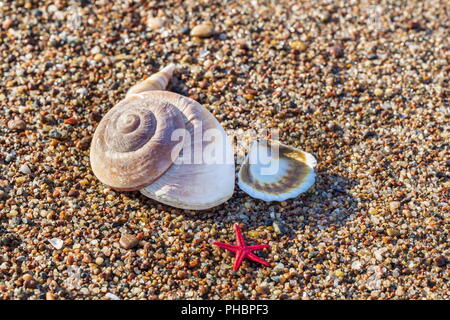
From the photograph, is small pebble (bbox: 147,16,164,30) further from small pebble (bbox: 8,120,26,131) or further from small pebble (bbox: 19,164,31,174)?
small pebble (bbox: 19,164,31,174)

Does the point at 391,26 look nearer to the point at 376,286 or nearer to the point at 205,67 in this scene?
the point at 205,67

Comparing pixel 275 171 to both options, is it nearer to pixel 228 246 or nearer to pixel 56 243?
pixel 228 246

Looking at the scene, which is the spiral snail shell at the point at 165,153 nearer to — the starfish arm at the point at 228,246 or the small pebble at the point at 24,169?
the starfish arm at the point at 228,246

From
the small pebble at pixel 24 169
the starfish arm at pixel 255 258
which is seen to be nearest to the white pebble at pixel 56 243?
the small pebble at pixel 24 169

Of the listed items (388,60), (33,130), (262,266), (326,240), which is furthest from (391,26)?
(33,130)

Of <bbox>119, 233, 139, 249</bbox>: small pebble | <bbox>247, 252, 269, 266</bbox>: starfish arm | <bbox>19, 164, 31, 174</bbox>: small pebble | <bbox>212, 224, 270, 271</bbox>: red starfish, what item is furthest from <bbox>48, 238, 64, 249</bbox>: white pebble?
<bbox>247, 252, 269, 266</bbox>: starfish arm

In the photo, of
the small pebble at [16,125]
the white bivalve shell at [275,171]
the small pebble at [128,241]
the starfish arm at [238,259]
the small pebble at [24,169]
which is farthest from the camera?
the small pebble at [16,125]
